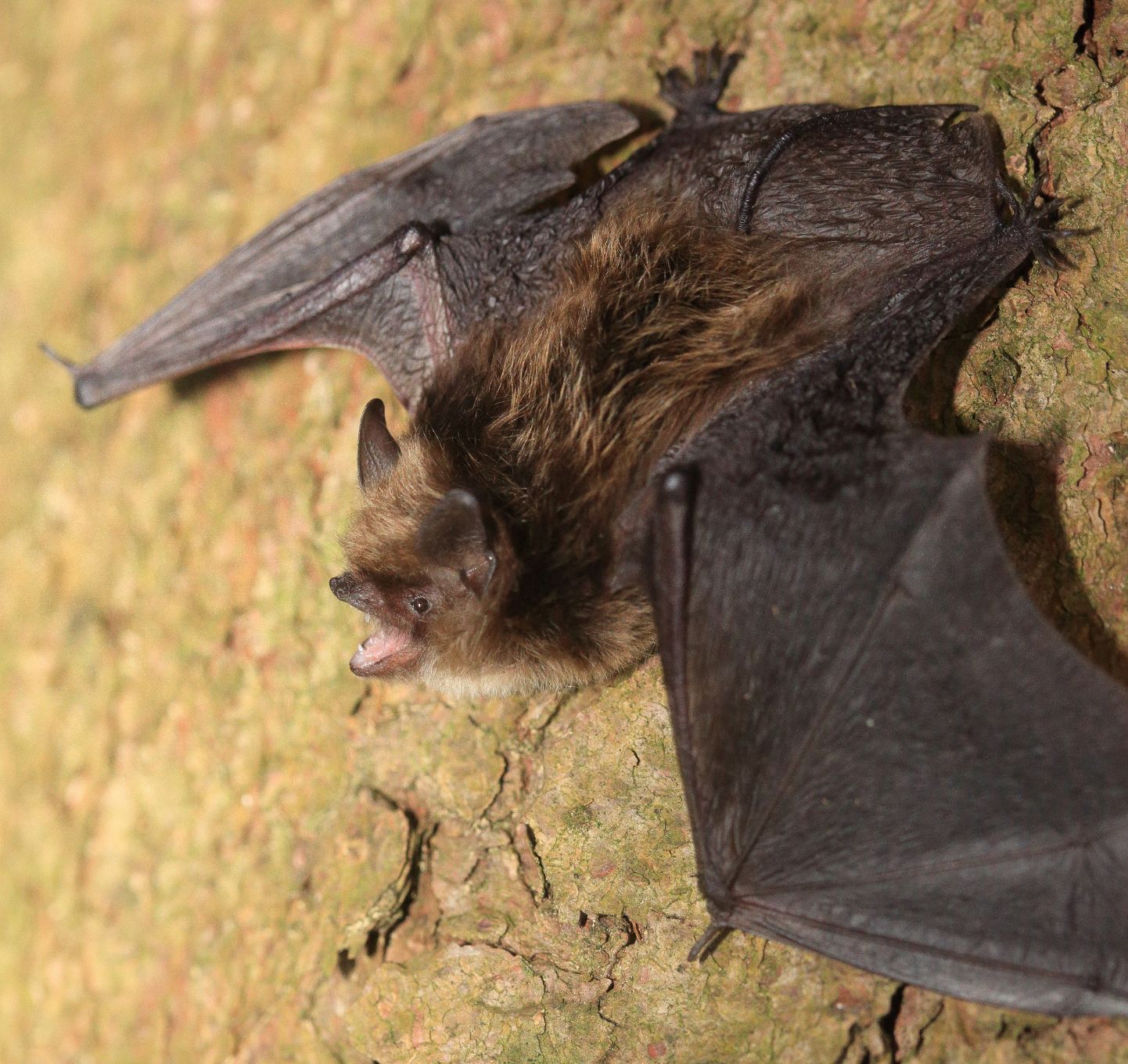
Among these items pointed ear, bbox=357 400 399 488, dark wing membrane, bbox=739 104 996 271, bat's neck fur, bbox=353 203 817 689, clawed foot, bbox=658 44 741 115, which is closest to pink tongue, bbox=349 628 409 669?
bat's neck fur, bbox=353 203 817 689

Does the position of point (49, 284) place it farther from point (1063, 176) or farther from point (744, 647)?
point (1063, 176)

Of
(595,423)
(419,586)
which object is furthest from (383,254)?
(419,586)

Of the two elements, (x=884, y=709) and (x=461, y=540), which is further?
(x=461, y=540)

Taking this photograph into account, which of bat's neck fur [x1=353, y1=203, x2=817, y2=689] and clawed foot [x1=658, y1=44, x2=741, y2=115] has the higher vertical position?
clawed foot [x1=658, y1=44, x2=741, y2=115]

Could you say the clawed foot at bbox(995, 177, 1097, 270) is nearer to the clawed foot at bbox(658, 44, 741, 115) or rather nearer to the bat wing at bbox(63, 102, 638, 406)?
the clawed foot at bbox(658, 44, 741, 115)

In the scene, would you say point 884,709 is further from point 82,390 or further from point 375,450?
point 82,390

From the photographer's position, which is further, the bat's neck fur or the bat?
the bat's neck fur

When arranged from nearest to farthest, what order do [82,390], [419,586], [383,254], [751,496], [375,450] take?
[751,496] → [419,586] → [375,450] → [383,254] → [82,390]
